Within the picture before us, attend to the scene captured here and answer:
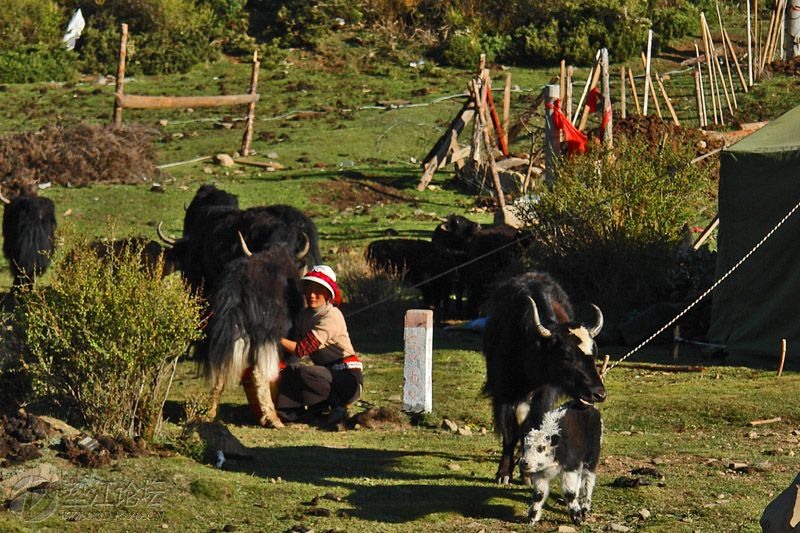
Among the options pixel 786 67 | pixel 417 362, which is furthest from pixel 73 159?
pixel 786 67

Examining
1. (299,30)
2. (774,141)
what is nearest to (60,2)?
(299,30)

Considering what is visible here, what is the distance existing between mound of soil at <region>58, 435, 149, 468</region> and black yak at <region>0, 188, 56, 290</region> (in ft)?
33.9

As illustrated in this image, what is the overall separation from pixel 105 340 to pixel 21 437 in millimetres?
939

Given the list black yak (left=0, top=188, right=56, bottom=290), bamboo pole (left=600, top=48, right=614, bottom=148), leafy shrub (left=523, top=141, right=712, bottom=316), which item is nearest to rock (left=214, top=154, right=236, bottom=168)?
black yak (left=0, top=188, right=56, bottom=290)

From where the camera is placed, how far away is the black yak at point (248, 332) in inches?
438

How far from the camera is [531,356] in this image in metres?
8.95

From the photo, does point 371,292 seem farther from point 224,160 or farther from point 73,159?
point 224,160

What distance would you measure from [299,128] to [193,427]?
22040 mm

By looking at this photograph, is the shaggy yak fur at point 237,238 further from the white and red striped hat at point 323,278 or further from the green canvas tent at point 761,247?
the green canvas tent at point 761,247

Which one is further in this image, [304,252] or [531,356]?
[304,252]

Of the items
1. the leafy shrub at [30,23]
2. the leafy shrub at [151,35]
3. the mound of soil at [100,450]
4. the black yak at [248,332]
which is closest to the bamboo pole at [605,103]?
the black yak at [248,332]

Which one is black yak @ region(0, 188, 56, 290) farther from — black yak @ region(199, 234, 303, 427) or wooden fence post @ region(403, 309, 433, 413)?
wooden fence post @ region(403, 309, 433, 413)

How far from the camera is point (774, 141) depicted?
14.6 meters

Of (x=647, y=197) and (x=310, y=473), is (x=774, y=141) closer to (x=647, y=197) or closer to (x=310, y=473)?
(x=647, y=197)
